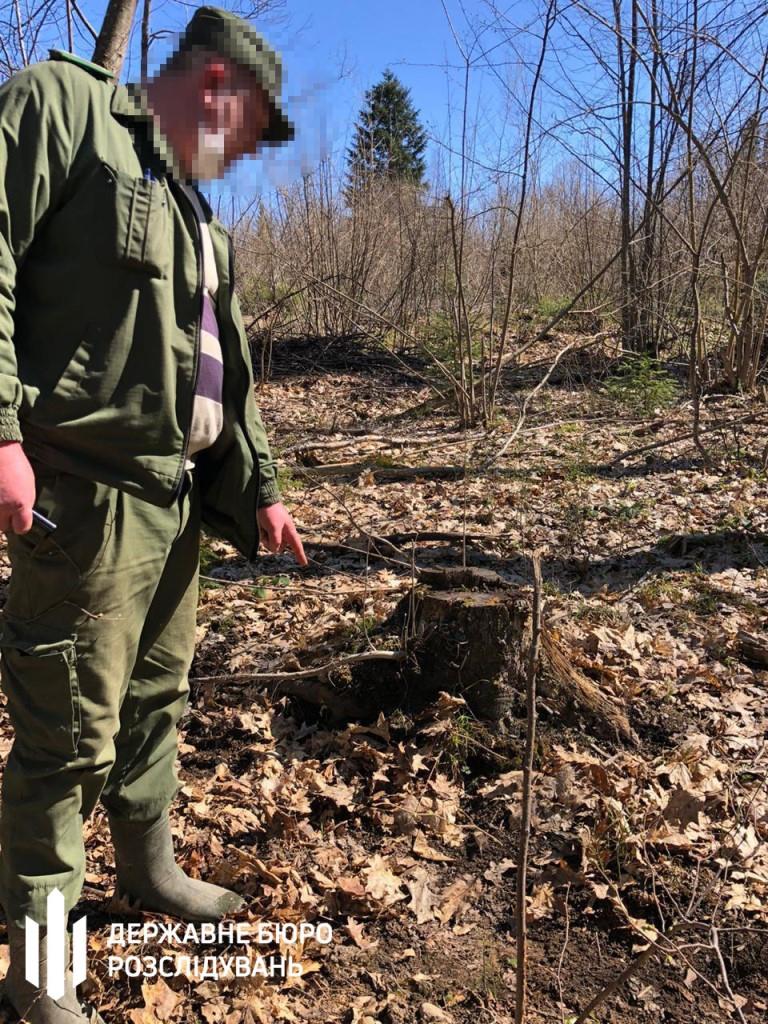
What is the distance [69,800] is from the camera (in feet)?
5.82

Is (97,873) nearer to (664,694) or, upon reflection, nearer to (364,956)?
(364,956)

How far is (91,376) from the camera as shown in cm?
161

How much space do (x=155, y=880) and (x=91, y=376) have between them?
146 centimetres

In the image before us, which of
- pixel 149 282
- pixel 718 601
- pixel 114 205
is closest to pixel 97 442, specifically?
pixel 149 282

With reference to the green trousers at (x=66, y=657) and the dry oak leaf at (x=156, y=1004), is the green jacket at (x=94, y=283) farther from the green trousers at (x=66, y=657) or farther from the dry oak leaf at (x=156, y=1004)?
the dry oak leaf at (x=156, y=1004)

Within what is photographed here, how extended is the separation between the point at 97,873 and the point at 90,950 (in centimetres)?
35

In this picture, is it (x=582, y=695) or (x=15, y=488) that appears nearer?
(x=15, y=488)

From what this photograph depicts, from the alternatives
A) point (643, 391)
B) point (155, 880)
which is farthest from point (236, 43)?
point (643, 391)

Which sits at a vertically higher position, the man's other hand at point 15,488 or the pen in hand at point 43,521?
the man's other hand at point 15,488

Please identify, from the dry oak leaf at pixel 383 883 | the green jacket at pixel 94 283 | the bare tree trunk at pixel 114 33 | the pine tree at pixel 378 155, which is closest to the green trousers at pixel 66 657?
the green jacket at pixel 94 283

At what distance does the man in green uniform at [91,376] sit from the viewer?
1.52 metres

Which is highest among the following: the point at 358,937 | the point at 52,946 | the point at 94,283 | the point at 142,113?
the point at 142,113

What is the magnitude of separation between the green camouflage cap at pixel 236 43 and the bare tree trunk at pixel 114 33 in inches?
150

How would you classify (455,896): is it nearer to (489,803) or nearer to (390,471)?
(489,803)
